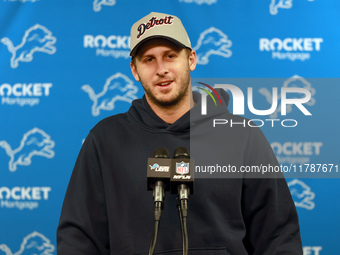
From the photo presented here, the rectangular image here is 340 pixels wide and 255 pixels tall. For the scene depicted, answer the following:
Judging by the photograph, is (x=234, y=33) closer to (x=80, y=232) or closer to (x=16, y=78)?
(x=16, y=78)

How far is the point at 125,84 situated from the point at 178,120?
97 cm

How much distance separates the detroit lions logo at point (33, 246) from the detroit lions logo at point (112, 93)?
0.75 meters

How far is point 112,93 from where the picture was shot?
85.1 inches

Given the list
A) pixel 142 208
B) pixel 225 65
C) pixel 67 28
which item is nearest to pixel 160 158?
pixel 142 208

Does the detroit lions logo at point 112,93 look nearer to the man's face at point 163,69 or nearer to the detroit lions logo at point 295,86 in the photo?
the detroit lions logo at point 295,86

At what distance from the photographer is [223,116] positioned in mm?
1314

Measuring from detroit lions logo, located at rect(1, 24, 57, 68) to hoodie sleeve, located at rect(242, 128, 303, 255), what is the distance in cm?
143

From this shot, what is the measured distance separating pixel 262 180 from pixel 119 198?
17.8 inches

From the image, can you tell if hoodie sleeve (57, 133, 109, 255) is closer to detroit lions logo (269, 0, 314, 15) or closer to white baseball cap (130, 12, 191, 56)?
white baseball cap (130, 12, 191, 56)

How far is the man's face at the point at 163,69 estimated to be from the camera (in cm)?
123

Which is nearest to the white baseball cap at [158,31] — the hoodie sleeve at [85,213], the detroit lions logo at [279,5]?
the hoodie sleeve at [85,213]

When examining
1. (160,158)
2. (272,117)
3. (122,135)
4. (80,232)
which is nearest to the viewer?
(160,158)

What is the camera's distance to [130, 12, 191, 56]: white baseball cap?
1.22 metres

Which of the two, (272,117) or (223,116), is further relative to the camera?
(272,117)
